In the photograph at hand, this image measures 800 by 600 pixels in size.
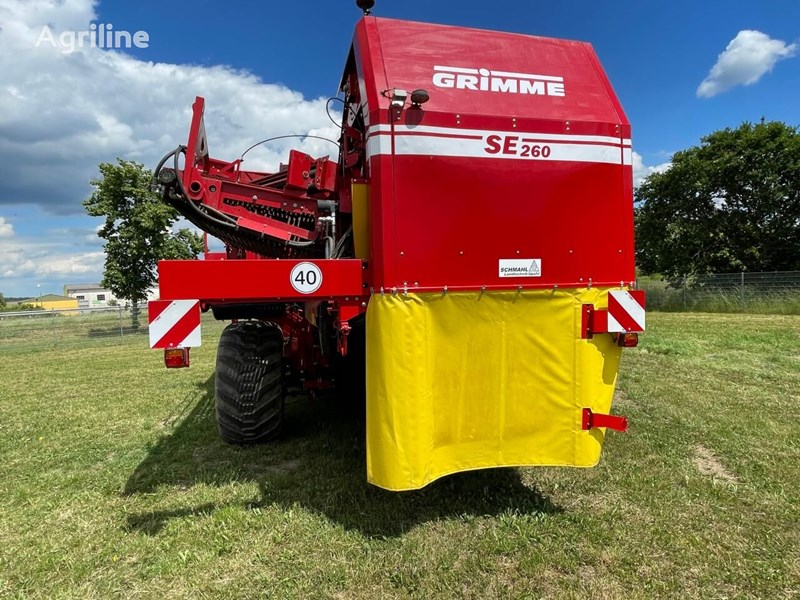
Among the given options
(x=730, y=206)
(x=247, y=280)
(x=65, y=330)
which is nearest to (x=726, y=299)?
(x=730, y=206)

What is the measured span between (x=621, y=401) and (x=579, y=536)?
346 cm

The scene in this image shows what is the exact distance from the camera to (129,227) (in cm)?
1992

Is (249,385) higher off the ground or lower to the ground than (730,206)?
lower

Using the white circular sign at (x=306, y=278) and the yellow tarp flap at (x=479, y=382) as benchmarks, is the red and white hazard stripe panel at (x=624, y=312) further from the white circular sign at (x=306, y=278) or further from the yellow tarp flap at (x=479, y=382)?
the white circular sign at (x=306, y=278)

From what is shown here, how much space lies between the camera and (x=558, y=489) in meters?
3.49

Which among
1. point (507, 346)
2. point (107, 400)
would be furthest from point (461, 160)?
point (107, 400)

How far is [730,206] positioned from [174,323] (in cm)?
2705

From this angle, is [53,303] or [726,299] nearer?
[726,299]

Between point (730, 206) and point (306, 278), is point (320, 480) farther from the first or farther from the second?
point (730, 206)

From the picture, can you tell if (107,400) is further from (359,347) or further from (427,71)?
(427,71)

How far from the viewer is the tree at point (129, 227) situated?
19.8 m

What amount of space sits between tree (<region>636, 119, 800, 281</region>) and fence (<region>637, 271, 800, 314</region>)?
A: 2.39 m

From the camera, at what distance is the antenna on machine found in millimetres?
3277

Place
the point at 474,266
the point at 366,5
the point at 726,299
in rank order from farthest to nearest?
the point at 726,299, the point at 366,5, the point at 474,266
